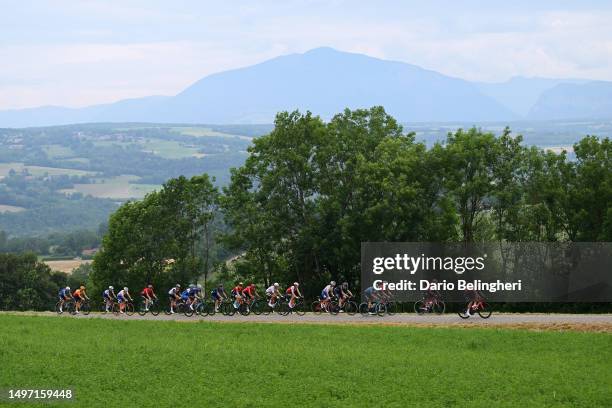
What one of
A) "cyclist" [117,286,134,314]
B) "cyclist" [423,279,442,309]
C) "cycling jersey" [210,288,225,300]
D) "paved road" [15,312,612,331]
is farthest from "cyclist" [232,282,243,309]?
Result: "cyclist" [423,279,442,309]

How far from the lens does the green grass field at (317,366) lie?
78.7 feet

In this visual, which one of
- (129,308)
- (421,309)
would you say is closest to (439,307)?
(421,309)

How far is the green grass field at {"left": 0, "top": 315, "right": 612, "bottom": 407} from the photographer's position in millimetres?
24000

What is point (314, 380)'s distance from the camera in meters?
26.3

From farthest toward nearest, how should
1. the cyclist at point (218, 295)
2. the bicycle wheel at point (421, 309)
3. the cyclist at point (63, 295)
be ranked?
the cyclist at point (63, 295)
the cyclist at point (218, 295)
the bicycle wheel at point (421, 309)

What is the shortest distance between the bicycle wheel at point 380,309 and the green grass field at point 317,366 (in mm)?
7458

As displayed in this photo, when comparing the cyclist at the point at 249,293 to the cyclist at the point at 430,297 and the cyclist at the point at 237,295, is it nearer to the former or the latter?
the cyclist at the point at 237,295

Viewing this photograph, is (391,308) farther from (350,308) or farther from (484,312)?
(484,312)

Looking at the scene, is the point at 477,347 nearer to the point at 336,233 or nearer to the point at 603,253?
the point at 603,253

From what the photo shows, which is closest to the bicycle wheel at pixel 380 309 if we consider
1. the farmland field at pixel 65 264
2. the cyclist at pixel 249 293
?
the cyclist at pixel 249 293

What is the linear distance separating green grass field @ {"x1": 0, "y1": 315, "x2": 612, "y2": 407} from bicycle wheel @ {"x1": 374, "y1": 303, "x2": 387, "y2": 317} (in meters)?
7.46

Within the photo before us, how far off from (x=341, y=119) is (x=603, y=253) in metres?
25.0

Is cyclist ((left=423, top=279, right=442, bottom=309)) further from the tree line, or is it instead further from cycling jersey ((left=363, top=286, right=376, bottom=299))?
the tree line

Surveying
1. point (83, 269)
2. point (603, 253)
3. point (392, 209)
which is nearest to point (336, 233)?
point (392, 209)
